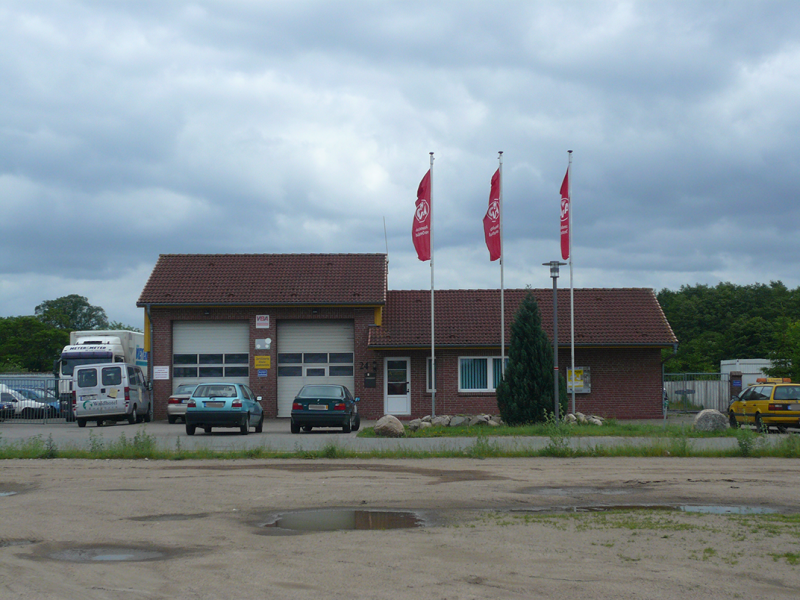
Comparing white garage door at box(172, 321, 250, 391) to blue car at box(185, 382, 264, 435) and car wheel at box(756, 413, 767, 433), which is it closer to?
blue car at box(185, 382, 264, 435)

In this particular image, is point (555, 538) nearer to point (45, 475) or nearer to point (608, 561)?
point (608, 561)

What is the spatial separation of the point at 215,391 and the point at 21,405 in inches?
646

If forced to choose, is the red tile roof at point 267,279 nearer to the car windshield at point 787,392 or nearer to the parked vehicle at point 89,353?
the parked vehicle at point 89,353

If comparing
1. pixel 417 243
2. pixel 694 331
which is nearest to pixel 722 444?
pixel 417 243

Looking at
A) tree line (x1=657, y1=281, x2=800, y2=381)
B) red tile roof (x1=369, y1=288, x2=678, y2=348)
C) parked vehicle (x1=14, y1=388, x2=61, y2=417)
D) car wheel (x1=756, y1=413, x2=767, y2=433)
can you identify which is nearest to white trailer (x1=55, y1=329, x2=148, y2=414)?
parked vehicle (x1=14, y1=388, x2=61, y2=417)

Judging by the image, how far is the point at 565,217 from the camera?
29797mm

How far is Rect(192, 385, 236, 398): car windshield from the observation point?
23109 millimetres

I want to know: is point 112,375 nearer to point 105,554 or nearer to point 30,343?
point 105,554

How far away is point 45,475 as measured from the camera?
Answer: 13828mm

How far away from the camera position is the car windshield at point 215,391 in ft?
75.8

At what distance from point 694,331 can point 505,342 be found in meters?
56.5

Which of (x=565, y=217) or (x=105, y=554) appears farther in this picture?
(x=565, y=217)

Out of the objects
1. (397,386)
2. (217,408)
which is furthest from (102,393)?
(397,386)

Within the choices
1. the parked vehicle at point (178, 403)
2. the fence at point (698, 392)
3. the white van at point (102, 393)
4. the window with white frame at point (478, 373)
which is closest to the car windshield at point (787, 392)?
the window with white frame at point (478, 373)
